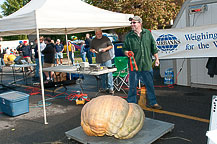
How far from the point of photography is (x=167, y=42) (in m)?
7.45

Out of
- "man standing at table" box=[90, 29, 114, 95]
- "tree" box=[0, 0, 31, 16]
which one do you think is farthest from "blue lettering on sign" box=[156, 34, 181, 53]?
"tree" box=[0, 0, 31, 16]

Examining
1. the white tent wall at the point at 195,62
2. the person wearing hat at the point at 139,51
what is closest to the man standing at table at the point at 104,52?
the person wearing hat at the point at 139,51

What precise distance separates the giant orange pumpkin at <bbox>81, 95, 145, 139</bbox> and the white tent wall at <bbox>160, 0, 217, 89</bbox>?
4.35m

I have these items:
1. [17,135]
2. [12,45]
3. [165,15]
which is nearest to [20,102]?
[17,135]

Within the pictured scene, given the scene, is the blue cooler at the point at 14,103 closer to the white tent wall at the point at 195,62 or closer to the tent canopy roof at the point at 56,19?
the tent canopy roof at the point at 56,19

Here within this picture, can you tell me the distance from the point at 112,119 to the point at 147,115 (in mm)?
1857

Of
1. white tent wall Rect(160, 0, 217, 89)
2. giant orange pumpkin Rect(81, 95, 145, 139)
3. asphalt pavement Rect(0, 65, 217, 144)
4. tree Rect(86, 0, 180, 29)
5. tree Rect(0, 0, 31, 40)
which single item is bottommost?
asphalt pavement Rect(0, 65, 217, 144)

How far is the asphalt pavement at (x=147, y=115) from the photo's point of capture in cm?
431

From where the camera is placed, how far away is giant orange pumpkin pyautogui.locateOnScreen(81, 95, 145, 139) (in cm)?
370

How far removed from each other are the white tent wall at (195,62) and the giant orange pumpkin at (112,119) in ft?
14.3

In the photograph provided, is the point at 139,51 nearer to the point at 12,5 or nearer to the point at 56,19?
the point at 56,19

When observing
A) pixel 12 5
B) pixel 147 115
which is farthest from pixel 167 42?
pixel 12 5

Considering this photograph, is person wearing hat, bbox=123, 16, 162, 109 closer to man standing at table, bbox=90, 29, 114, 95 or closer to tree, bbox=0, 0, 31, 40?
man standing at table, bbox=90, 29, 114, 95

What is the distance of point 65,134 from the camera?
4.54 metres
